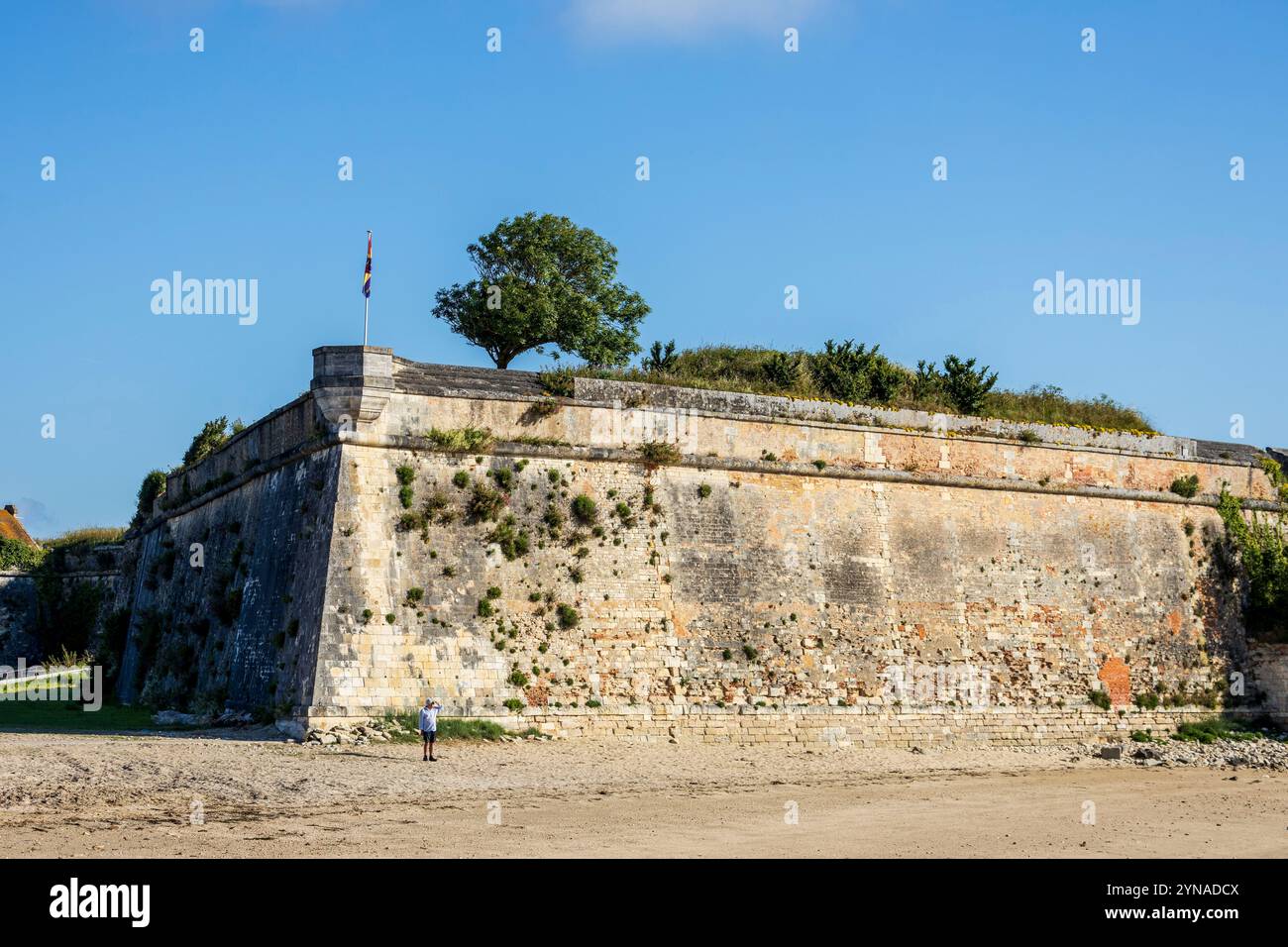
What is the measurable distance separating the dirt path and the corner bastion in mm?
1821

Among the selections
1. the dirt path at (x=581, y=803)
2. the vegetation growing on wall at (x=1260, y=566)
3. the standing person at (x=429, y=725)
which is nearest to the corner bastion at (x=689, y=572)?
the vegetation growing on wall at (x=1260, y=566)

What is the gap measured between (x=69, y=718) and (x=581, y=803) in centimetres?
1342

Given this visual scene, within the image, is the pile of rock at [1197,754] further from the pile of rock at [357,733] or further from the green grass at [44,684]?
the green grass at [44,684]

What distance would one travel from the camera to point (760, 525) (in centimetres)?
2873

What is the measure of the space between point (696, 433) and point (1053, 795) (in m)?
10.1

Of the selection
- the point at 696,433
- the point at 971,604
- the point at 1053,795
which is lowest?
the point at 1053,795

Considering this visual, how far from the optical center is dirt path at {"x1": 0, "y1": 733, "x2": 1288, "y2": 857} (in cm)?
1541

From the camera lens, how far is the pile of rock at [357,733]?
2280cm

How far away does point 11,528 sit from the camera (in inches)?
2148

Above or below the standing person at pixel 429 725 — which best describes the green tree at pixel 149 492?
above

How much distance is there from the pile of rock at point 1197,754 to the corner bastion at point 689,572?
51.2 inches
